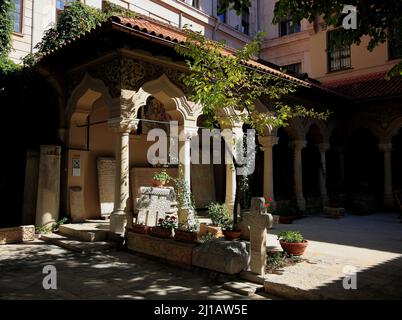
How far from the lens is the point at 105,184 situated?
31.6ft

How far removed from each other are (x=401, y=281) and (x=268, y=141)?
675 cm

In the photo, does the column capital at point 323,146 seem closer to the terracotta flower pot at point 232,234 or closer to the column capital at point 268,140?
the column capital at point 268,140

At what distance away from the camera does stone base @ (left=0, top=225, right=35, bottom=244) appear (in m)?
7.27

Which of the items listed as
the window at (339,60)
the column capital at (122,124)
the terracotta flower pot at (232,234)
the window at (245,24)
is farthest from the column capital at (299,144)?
the window at (245,24)

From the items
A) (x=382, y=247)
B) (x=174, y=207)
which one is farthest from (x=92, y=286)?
(x=382, y=247)

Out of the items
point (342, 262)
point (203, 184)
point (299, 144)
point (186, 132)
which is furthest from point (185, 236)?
point (299, 144)

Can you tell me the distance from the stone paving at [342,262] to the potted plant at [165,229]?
76.4 inches

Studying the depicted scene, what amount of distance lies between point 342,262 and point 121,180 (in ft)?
14.8

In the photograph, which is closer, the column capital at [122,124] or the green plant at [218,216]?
the column capital at [122,124]

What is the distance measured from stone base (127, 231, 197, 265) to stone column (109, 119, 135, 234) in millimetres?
477

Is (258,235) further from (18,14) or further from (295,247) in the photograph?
(18,14)

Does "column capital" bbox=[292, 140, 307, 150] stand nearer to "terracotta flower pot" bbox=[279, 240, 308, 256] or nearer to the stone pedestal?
"terracotta flower pot" bbox=[279, 240, 308, 256]

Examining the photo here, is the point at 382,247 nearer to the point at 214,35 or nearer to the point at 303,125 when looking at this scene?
the point at 303,125

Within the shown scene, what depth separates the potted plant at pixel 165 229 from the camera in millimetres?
6141
